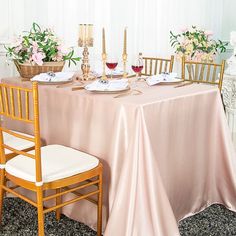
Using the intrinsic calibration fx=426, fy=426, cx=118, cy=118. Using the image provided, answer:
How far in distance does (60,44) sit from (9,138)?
725 mm

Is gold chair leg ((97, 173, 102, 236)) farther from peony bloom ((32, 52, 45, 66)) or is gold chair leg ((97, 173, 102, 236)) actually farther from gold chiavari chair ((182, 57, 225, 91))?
gold chiavari chair ((182, 57, 225, 91))

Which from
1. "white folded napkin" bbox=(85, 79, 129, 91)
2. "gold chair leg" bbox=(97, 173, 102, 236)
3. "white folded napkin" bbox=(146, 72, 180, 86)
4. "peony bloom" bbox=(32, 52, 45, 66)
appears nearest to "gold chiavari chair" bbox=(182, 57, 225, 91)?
"white folded napkin" bbox=(146, 72, 180, 86)

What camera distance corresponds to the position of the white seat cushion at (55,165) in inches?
82.1

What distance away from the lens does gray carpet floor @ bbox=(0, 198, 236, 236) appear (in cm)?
245

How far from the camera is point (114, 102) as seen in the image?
2.20 m

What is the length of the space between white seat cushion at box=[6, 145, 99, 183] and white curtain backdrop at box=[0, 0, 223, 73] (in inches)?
47.8

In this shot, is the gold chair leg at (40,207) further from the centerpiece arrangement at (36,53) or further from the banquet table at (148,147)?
the centerpiece arrangement at (36,53)

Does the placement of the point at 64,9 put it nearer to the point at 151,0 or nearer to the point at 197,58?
the point at 151,0

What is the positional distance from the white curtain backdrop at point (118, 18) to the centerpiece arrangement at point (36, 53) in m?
0.38

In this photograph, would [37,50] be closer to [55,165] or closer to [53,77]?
[53,77]

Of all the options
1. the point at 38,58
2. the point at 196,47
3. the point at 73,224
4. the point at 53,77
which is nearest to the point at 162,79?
the point at 53,77

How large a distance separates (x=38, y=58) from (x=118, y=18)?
1455 millimetres

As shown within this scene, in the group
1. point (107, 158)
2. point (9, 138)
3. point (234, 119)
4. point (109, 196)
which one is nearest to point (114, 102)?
point (107, 158)

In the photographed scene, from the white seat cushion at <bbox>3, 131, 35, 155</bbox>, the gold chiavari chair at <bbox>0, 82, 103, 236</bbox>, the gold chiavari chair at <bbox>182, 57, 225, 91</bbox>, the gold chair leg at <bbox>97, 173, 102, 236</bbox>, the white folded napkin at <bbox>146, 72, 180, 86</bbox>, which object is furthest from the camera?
the gold chiavari chair at <bbox>182, 57, 225, 91</bbox>
